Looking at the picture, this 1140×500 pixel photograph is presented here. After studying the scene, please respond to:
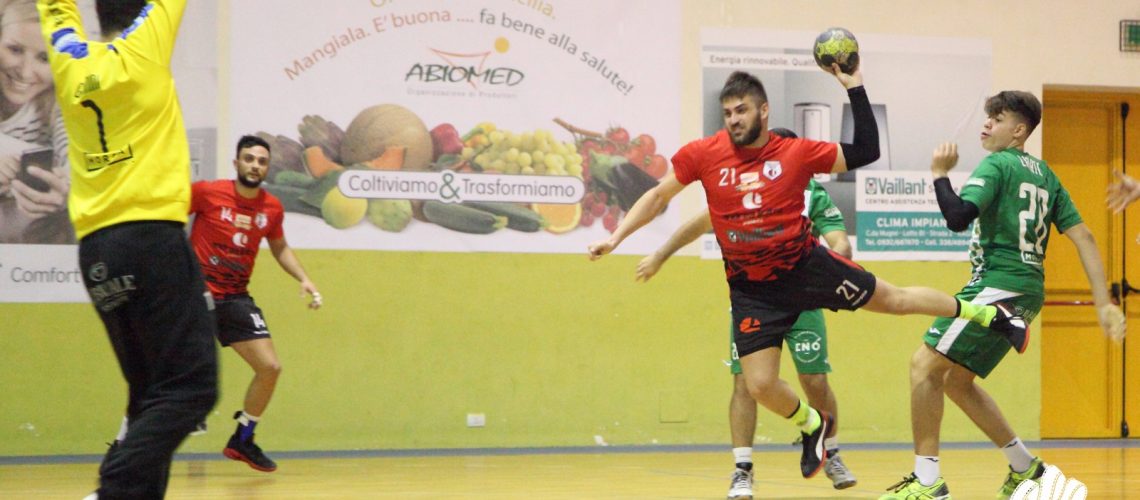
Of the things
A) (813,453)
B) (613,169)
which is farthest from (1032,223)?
(613,169)

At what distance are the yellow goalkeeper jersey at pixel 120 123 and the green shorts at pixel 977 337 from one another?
3561 mm

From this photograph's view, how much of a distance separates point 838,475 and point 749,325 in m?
1.33

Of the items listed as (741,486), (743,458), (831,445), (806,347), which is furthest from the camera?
(806,347)

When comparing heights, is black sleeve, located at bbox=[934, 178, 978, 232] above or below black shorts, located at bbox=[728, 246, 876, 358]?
above

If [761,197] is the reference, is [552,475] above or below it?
below

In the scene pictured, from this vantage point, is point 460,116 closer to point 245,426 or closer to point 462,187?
point 462,187

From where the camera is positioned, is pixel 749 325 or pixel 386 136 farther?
pixel 386 136

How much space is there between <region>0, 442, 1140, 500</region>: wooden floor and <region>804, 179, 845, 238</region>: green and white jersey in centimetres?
142

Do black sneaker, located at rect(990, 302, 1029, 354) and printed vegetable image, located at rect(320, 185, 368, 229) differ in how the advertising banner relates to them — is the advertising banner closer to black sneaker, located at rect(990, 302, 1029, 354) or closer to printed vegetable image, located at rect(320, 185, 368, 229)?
printed vegetable image, located at rect(320, 185, 368, 229)

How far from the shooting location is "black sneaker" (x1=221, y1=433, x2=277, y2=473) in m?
7.82

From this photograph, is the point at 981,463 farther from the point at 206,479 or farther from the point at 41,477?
the point at 41,477

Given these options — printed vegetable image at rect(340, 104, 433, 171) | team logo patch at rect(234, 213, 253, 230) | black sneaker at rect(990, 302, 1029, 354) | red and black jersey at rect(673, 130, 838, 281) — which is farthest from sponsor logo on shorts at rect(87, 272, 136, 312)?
printed vegetable image at rect(340, 104, 433, 171)

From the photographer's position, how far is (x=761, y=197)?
570 centimetres

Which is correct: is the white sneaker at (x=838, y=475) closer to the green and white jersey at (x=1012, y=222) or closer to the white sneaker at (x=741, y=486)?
the white sneaker at (x=741, y=486)
